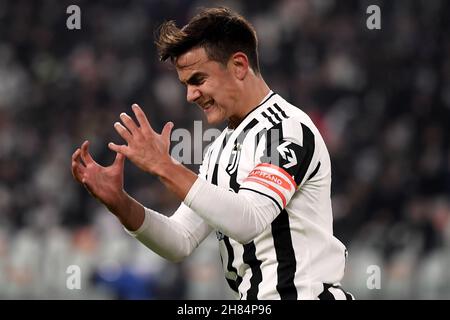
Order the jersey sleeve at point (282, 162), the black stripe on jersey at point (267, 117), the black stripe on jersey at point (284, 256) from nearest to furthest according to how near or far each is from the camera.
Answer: the jersey sleeve at point (282, 162), the black stripe on jersey at point (284, 256), the black stripe on jersey at point (267, 117)

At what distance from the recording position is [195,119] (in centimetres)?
794

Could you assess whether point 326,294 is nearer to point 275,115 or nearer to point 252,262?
point 252,262

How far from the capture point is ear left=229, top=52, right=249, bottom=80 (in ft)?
10.7

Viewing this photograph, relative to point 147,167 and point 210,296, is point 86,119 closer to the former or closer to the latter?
point 210,296

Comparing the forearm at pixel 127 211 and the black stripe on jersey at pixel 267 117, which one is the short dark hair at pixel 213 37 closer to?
the black stripe on jersey at pixel 267 117

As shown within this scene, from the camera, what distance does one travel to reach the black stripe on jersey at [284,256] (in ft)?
9.82

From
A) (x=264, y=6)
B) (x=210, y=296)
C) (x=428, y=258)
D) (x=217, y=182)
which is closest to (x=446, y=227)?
(x=428, y=258)

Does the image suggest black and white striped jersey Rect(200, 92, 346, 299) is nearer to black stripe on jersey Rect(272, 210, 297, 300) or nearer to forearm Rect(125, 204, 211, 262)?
black stripe on jersey Rect(272, 210, 297, 300)

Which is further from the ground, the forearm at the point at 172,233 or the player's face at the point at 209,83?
the player's face at the point at 209,83

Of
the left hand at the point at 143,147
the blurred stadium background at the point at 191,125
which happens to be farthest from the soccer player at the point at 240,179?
the blurred stadium background at the point at 191,125

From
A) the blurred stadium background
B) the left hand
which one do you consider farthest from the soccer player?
the blurred stadium background

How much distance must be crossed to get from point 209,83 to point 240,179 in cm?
38
